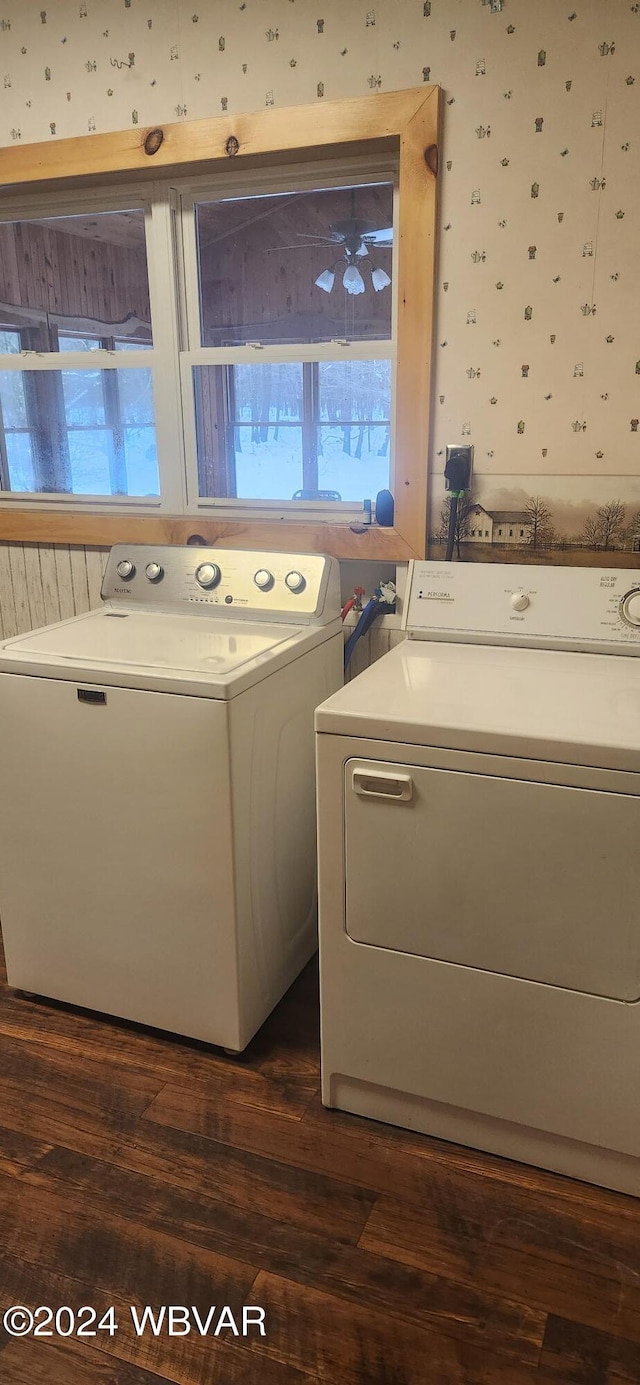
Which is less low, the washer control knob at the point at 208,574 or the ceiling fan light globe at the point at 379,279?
the ceiling fan light globe at the point at 379,279

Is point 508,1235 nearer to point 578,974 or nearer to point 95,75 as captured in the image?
point 578,974

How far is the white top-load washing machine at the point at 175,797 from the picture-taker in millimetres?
1731

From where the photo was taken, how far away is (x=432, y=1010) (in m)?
1.61

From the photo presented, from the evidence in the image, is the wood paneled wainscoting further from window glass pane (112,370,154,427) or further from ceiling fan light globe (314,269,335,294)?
ceiling fan light globe (314,269,335,294)

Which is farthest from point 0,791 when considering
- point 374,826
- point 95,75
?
point 95,75

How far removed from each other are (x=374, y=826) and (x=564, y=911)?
0.34m

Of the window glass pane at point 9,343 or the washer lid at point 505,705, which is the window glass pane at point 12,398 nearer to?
the window glass pane at point 9,343

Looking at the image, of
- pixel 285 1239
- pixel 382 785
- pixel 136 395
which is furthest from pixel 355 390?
pixel 285 1239

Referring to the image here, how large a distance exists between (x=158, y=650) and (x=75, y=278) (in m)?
1.33

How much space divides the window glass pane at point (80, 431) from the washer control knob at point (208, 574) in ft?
1.71

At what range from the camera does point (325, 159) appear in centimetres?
213

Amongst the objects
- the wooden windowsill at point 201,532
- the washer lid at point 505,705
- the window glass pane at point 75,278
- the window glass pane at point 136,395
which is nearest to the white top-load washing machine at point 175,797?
the wooden windowsill at point 201,532

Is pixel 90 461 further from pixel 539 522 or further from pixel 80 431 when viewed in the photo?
pixel 539 522

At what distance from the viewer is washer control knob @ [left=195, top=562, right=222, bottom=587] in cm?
214
